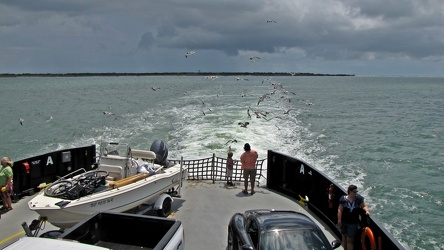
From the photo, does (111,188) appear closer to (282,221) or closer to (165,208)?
(165,208)

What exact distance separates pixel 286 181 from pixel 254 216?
5.26m

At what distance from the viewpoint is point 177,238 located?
224 inches

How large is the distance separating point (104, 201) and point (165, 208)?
6.40 ft

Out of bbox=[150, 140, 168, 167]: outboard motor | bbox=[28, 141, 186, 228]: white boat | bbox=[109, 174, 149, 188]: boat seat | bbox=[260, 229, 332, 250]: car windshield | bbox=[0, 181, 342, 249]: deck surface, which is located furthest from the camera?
bbox=[150, 140, 168, 167]: outboard motor

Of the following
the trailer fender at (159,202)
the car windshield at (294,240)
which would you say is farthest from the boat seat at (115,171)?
the car windshield at (294,240)

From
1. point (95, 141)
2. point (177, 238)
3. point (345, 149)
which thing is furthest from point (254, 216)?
point (95, 141)

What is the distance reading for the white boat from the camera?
27.1 ft

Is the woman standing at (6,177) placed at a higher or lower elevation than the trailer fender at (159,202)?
higher

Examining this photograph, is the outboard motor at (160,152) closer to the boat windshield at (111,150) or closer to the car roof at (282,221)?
the boat windshield at (111,150)

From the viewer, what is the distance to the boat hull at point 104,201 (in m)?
8.13

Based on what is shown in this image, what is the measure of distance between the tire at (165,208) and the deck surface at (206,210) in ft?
0.57

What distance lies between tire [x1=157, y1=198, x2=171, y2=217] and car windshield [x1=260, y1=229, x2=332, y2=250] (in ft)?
14.3

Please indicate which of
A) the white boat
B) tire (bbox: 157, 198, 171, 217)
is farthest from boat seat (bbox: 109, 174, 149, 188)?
tire (bbox: 157, 198, 171, 217)

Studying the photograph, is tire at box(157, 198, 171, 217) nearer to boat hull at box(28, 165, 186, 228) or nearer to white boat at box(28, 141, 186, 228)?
white boat at box(28, 141, 186, 228)
